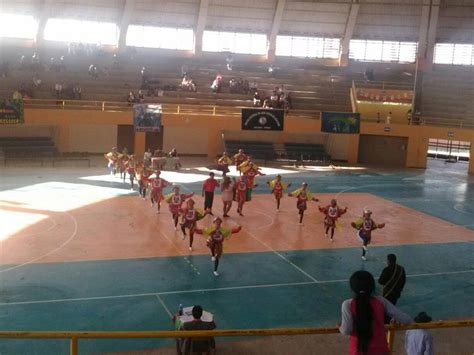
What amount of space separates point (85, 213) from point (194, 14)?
26932mm

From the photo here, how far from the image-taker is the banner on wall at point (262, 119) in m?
37.3

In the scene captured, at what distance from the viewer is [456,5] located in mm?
44906

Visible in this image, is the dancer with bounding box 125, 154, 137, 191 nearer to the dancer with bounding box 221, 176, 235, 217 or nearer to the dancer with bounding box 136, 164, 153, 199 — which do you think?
the dancer with bounding box 136, 164, 153, 199

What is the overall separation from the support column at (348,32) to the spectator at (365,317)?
136 feet

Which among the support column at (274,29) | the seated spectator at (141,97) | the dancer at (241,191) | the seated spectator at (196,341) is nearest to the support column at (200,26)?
the support column at (274,29)

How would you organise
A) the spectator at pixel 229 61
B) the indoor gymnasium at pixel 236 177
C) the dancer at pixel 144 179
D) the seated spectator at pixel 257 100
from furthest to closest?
1. the spectator at pixel 229 61
2. the seated spectator at pixel 257 100
3. the dancer at pixel 144 179
4. the indoor gymnasium at pixel 236 177

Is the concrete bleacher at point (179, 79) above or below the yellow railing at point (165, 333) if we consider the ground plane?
above

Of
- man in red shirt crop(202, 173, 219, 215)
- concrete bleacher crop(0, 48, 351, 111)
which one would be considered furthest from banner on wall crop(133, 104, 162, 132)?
man in red shirt crop(202, 173, 219, 215)

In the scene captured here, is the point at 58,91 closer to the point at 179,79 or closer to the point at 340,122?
the point at 179,79

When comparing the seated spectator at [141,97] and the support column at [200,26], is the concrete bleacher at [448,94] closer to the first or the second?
the support column at [200,26]

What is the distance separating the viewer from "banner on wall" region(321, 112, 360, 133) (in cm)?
3822

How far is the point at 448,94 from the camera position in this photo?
4434 centimetres

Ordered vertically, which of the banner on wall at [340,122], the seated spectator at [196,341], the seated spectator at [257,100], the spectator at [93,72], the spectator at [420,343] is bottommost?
the seated spectator at [196,341]

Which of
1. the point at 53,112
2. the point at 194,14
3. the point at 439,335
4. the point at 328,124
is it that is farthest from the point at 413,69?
the point at 439,335
